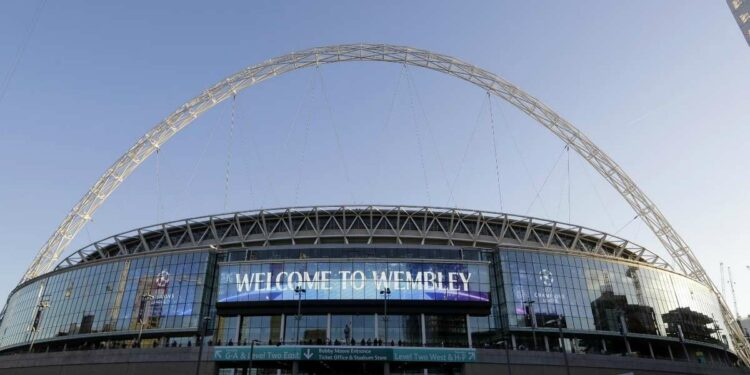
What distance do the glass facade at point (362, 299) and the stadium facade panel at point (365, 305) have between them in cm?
17

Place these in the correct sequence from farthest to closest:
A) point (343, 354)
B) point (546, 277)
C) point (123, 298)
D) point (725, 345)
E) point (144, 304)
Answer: point (725, 345) < point (546, 277) < point (123, 298) < point (144, 304) < point (343, 354)

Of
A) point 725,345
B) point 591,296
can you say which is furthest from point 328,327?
point 725,345

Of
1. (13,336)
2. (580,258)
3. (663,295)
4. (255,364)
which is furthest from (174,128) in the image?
(663,295)

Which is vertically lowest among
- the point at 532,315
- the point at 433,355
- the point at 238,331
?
the point at 433,355

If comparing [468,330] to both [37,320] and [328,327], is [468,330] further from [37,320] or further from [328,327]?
[37,320]

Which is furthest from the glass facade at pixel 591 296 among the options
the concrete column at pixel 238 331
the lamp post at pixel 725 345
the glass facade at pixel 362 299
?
the concrete column at pixel 238 331

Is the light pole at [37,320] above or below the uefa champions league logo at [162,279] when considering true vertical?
below

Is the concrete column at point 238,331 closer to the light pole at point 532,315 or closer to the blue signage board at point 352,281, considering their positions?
the blue signage board at point 352,281

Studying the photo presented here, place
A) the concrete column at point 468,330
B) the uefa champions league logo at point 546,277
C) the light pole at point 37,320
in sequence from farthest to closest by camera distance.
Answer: the light pole at point 37,320 → the uefa champions league logo at point 546,277 → the concrete column at point 468,330

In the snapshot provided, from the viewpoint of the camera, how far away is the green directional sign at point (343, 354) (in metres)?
54.5

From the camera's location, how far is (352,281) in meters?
64.8

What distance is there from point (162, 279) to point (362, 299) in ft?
96.3

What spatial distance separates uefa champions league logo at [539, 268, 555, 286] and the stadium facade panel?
0.19 m

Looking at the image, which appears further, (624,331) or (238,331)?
(624,331)
